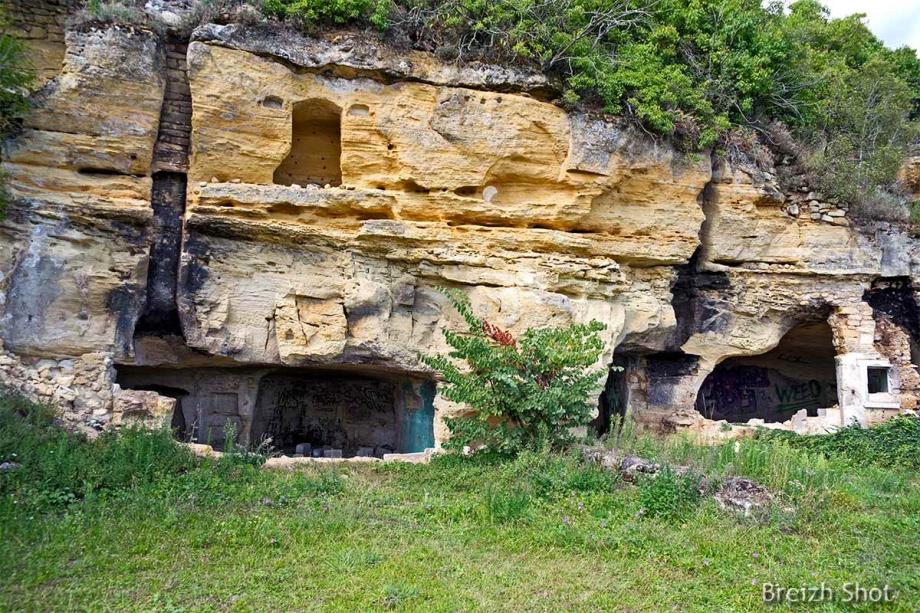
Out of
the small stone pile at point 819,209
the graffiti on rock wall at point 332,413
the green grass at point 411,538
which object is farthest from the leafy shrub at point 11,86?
the small stone pile at point 819,209

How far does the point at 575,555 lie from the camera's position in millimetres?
4512

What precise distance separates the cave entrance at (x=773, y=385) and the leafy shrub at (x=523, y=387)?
664 cm

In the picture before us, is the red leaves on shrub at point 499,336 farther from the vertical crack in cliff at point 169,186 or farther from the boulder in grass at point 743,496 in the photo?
the vertical crack in cliff at point 169,186

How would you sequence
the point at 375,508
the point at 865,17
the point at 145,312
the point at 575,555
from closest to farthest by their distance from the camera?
the point at 575,555 → the point at 375,508 → the point at 145,312 → the point at 865,17

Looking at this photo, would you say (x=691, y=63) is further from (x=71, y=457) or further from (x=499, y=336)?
(x=71, y=457)

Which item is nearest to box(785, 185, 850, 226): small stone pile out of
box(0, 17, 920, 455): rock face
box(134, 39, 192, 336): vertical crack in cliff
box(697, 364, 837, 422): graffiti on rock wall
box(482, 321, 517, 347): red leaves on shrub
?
box(0, 17, 920, 455): rock face

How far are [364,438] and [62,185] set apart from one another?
18.7ft

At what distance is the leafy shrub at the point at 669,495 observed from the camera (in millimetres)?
5086

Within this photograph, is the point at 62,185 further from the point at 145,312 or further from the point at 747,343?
the point at 747,343

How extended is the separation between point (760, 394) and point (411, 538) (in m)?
10.3

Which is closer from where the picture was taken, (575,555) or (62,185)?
(575,555)

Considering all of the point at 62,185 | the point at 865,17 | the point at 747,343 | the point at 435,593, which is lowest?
the point at 435,593

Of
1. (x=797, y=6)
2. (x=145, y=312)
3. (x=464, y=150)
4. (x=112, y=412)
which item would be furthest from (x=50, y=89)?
(x=797, y=6)

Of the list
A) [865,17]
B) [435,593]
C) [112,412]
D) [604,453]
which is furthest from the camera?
[865,17]
